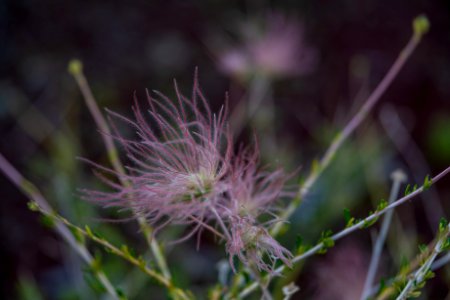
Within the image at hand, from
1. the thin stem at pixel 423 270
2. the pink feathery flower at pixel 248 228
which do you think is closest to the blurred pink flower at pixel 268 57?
the pink feathery flower at pixel 248 228

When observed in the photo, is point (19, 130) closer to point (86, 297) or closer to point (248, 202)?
point (86, 297)

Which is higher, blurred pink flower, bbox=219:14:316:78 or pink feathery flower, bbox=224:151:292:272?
blurred pink flower, bbox=219:14:316:78

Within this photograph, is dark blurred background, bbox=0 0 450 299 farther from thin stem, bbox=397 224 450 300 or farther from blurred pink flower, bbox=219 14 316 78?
thin stem, bbox=397 224 450 300

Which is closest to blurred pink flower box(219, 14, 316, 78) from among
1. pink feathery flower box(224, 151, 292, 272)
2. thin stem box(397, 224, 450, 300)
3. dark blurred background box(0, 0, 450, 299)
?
dark blurred background box(0, 0, 450, 299)

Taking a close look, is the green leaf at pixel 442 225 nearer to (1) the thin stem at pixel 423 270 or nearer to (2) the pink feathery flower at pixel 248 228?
(1) the thin stem at pixel 423 270

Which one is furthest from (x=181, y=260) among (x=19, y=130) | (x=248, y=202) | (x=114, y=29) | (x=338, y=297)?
(x=114, y=29)

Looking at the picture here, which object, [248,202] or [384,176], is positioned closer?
[248,202]

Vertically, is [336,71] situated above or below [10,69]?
below
